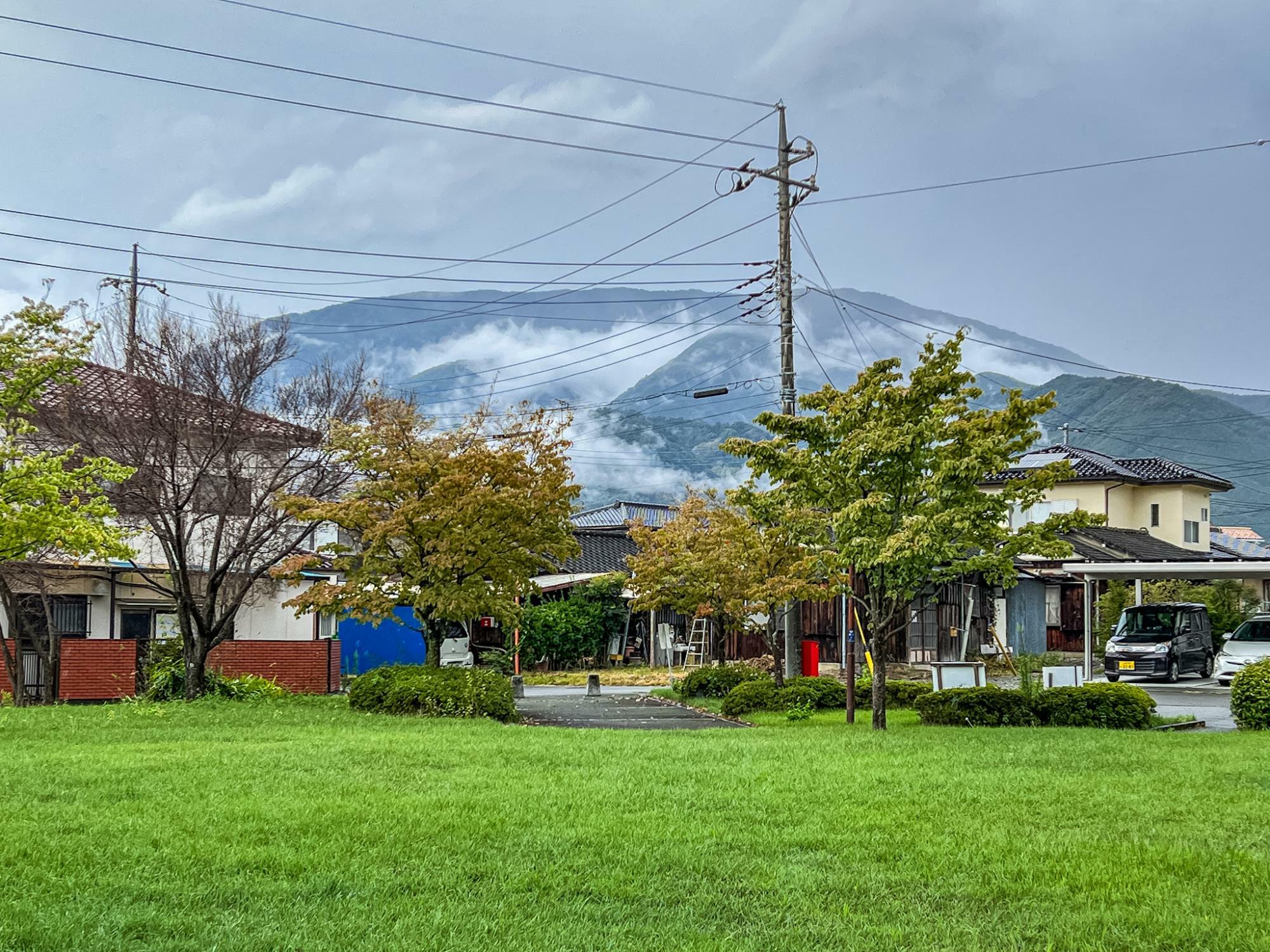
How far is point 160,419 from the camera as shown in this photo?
1914 centimetres

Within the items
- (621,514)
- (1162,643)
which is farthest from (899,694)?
(621,514)

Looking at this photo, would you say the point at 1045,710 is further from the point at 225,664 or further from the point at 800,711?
the point at 225,664

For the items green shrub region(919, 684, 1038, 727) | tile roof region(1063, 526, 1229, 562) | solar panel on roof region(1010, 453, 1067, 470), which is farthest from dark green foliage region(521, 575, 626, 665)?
solar panel on roof region(1010, 453, 1067, 470)

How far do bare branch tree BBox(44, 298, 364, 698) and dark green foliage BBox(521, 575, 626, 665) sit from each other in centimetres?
1178

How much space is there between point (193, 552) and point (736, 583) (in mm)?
11654

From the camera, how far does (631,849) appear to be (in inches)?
277

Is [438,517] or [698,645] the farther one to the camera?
[698,645]

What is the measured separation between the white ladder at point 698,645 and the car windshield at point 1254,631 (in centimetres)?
1307

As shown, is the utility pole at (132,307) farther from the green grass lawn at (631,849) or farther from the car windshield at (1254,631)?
the car windshield at (1254,631)

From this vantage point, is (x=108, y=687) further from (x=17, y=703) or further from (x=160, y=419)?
(x=160, y=419)

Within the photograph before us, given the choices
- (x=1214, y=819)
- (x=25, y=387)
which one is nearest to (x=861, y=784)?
(x=1214, y=819)

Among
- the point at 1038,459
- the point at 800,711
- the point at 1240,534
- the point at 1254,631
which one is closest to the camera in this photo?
the point at 800,711

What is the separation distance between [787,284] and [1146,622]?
45.6 feet

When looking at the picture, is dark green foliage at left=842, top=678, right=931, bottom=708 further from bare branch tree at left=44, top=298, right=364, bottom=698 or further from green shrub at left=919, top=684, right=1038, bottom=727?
bare branch tree at left=44, top=298, right=364, bottom=698
